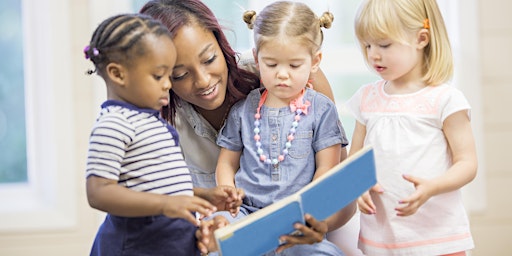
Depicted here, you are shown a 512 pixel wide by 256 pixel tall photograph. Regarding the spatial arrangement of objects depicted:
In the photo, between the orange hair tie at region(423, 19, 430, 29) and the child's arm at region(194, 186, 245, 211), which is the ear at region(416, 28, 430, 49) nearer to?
the orange hair tie at region(423, 19, 430, 29)

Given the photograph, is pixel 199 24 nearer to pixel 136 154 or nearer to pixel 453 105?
pixel 136 154

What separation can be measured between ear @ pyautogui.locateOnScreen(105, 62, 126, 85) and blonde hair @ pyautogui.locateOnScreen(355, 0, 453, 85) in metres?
0.63

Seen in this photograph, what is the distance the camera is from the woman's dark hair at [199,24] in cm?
178

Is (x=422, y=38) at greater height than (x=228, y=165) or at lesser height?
greater

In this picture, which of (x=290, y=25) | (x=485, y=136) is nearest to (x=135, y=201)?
(x=290, y=25)

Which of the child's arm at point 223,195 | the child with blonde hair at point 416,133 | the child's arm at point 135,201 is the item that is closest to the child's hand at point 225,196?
the child's arm at point 223,195

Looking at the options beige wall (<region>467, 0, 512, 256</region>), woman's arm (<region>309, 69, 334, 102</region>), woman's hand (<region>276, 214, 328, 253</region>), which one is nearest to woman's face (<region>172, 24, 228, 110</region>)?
woman's arm (<region>309, 69, 334, 102</region>)

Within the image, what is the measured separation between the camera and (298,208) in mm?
1342

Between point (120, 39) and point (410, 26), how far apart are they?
71 centimetres

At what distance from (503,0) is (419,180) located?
6.28ft

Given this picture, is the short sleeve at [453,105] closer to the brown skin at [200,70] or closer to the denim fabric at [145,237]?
the brown skin at [200,70]

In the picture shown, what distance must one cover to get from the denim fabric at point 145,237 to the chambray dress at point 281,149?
27 centimetres

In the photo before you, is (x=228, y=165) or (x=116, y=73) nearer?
(x=116, y=73)

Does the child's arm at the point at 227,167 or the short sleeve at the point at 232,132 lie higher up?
the short sleeve at the point at 232,132
